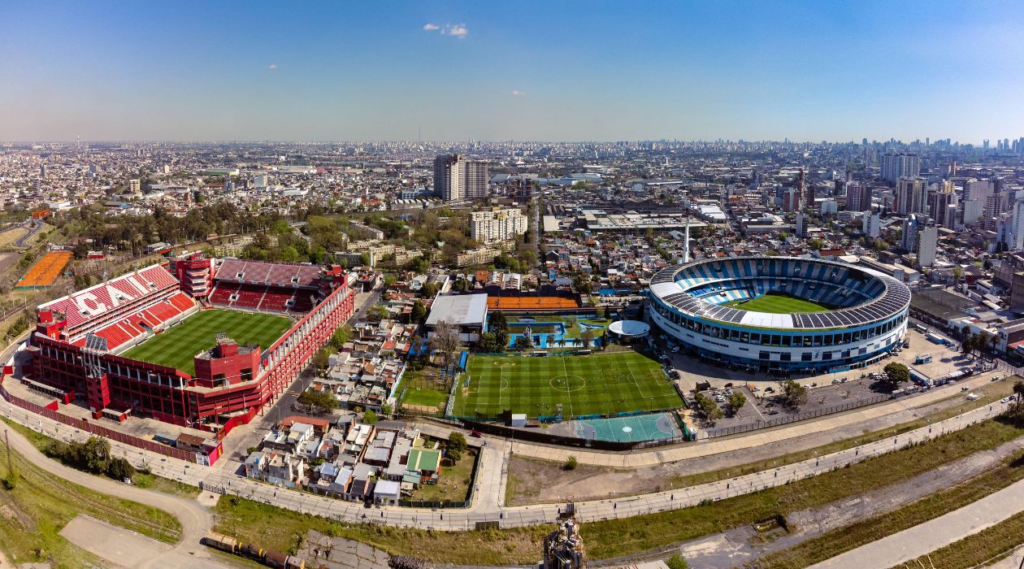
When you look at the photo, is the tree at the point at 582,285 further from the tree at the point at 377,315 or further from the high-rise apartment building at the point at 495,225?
the high-rise apartment building at the point at 495,225

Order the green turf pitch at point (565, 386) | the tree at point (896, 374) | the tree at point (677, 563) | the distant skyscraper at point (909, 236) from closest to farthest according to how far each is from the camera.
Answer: the tree at point (677, 563), the green turf pitch at point (565, 386), the tree at point (896, 374), the distant skyscraper at point (909, 236)

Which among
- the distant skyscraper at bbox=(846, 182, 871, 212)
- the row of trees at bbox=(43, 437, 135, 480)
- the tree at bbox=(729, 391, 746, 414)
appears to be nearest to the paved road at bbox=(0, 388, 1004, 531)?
→ the row of trees at bbox=(43, 437, 135, 480)

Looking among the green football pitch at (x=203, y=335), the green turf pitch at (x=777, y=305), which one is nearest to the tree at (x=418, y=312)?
the green football pitch at (x=203, y=335)

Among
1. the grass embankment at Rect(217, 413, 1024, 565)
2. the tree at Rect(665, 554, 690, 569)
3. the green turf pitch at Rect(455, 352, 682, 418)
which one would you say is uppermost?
the green turf pitch at Rect(455, 352, 682, 418)

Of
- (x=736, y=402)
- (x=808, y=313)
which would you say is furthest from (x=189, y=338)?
(x=808, y=313)

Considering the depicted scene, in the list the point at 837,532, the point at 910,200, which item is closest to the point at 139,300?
the point at 837,532

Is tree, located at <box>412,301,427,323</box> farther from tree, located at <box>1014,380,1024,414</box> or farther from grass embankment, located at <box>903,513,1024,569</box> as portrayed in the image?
tree, located at <box>1014,380,1024,414</box>
